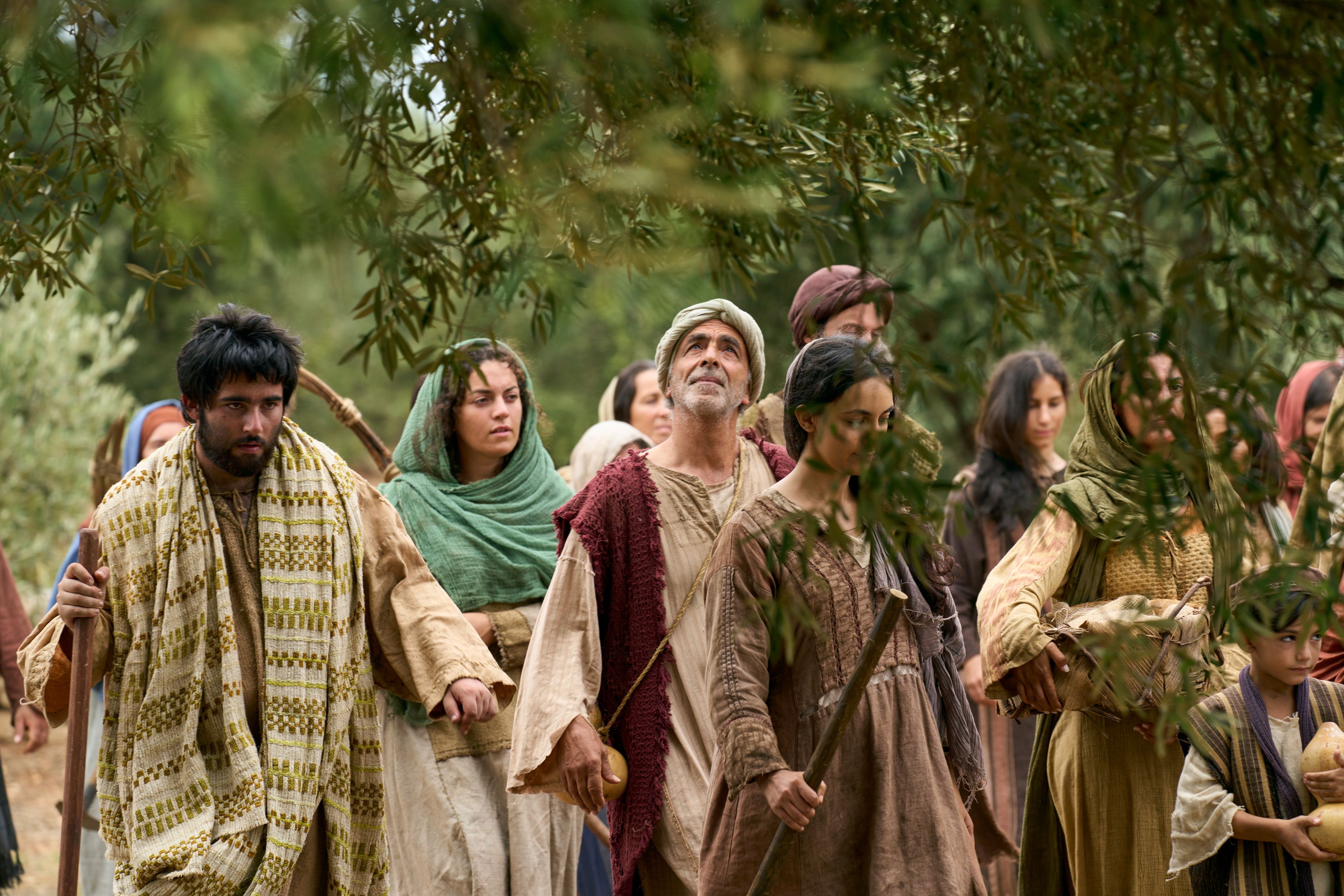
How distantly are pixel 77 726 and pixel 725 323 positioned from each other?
101 inches

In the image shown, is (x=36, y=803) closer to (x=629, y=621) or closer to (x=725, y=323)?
(x=629, y=621)

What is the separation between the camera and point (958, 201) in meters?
2.97

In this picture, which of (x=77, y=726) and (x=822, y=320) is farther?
(x=822, y=320)

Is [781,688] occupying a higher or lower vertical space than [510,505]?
lower

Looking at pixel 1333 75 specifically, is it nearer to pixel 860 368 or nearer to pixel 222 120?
pixel 860 368

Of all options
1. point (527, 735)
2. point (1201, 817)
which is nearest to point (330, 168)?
point (527, 735)

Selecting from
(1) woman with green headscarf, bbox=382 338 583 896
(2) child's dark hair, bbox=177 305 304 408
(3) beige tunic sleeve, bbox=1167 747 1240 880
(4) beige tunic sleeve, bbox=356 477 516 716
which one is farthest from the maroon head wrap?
(3) beige tunic sleeve, bbox=1167 747 1240 880

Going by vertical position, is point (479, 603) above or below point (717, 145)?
below

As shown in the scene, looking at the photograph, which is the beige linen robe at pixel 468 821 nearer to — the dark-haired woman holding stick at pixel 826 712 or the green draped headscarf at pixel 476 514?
the green draped headscarf at pixel 476 514

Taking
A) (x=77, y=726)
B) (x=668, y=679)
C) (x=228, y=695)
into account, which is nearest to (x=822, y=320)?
(x=668, y=679)

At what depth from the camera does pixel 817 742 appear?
4.29 metres

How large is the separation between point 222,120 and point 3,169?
250cm

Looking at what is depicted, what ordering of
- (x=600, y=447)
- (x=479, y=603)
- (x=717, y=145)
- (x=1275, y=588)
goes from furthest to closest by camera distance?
(x=600, y=447) → (x=479, y=603) → (x=717, y=145) → (x=1275, y=588)

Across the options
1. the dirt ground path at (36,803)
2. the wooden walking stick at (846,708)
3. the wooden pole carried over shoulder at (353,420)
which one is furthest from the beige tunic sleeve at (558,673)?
the dirt ground path at (36,803)
